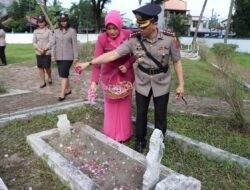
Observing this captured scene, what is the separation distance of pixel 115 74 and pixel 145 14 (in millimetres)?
1053

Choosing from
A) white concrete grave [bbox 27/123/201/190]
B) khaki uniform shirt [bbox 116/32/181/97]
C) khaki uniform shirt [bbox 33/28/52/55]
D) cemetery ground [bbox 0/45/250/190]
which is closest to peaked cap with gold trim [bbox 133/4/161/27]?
khaki uniform shirt [bbox 116/32/181/97]

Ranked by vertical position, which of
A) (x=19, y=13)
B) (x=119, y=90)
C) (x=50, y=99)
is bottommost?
(x=50, y=99)

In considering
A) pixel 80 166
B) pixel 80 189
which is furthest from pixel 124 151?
pixel 80 189

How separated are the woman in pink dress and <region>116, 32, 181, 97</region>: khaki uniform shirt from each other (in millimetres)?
265

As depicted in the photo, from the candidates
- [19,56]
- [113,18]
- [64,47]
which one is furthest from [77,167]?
[19,56]

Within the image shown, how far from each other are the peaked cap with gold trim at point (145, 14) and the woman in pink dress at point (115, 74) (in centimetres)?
43

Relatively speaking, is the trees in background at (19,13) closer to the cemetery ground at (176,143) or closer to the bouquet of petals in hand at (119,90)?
the cemetery ground at (176,143)

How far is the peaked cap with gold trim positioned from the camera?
310 centimetres

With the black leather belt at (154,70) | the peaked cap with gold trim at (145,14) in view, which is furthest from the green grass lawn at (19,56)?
the peaked cap with gold trim at (145,14)

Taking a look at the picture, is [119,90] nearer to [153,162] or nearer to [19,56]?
[153,162]

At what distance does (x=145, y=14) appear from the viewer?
10.2 feet

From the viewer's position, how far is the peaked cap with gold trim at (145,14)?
3100 mm

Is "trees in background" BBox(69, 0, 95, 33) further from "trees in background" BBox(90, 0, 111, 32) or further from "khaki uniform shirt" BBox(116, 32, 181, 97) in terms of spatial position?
"khaki uniform shirt" BBox(116, 32, 181, 97)

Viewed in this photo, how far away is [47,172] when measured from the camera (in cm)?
329
